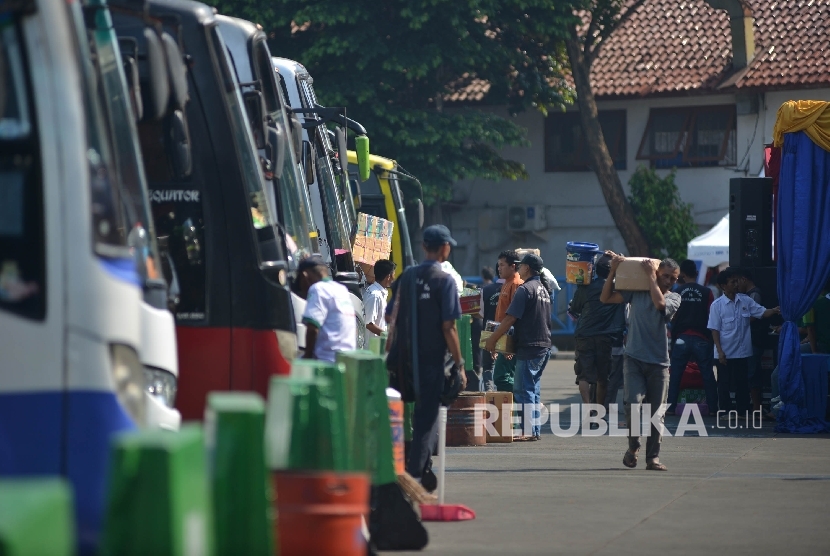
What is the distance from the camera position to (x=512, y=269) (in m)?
14.9

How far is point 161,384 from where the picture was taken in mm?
6992

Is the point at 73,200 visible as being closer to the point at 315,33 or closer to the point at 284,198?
the point at 284,198

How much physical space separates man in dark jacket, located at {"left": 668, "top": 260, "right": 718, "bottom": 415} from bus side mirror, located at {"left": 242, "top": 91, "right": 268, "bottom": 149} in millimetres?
8446

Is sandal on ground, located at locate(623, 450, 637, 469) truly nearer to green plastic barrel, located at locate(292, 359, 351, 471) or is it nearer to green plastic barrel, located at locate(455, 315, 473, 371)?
green plastic barrel, located at locate(455, 315, 473, 371)

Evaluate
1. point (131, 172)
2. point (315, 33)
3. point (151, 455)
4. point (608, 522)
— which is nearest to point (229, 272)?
point (131, 172)

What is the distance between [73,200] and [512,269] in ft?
30.7

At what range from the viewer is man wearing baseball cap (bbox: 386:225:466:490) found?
9.52 meters

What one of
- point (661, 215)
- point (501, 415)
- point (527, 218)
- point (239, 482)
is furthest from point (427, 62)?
point (239, 482)

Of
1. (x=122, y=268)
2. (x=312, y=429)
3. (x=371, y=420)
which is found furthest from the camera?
(x=371, y=420)

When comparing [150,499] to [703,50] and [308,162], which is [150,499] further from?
[703,50]

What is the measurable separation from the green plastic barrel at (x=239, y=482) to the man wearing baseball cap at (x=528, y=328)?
30.7 ft

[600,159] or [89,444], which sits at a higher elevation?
[600,159]

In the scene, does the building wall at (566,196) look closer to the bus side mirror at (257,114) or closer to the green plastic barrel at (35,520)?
the bus side mirror at (257,114)

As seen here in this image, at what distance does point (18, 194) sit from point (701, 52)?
31790mm
